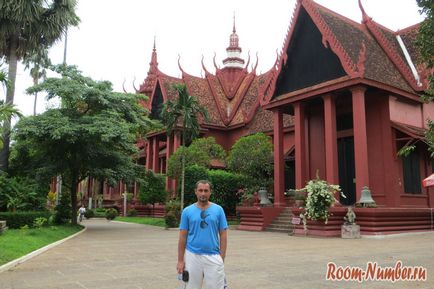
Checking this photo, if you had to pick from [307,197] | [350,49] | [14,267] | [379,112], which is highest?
[350,49]

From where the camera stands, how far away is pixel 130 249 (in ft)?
38.2

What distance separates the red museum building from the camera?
16828mm

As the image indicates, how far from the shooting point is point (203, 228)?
4152 mm

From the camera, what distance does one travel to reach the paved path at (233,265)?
659 cm

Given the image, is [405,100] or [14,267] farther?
[405,100]

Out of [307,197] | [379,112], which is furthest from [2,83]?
[379,112]

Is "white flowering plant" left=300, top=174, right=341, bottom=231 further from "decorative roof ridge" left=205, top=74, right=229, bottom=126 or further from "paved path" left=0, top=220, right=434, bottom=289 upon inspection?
"decorative roof ridge" left=205, top=74, right=229, bottom=126

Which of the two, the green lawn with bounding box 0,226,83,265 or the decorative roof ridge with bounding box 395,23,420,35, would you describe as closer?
the green lawn with bounding box 0,226,83,265

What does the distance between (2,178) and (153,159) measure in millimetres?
15450

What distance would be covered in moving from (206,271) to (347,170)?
16.6m

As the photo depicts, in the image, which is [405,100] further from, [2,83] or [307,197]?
[2,83]

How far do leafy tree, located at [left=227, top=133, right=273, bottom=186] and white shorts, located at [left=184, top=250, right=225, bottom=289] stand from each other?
708 inches

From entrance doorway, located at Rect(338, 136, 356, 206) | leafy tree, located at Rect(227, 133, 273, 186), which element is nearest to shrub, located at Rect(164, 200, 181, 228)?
leafy tree, located at Rect(227, 133, 273, 186)

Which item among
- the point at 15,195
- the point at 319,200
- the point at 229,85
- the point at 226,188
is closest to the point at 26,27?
the point at 15,195
